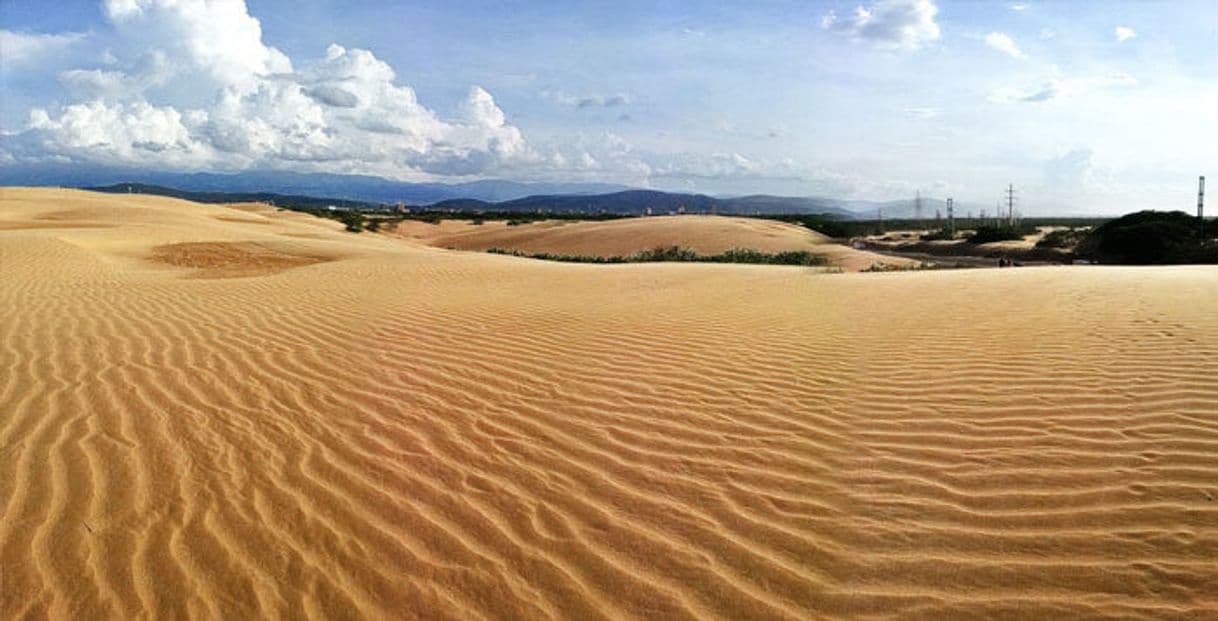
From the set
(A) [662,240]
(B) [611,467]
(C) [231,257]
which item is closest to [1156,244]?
(A) [662,240]

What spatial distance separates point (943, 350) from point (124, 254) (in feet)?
69.9

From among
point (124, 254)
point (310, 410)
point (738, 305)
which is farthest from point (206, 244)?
point (310, 410)

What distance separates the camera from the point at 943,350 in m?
7.14

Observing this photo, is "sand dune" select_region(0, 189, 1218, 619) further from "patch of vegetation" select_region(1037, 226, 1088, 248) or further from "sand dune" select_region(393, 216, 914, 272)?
"patch of vegetation" select_region(1037, 226, 1088, 248)

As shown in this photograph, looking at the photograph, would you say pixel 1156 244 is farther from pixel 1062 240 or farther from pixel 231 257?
pixel 231 257

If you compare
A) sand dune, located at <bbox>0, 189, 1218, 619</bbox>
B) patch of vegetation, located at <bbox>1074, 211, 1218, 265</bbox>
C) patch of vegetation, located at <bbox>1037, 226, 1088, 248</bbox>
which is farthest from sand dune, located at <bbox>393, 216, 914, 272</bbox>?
sand dune, located at <bbox>0, 189, 1218, 619</bbox>

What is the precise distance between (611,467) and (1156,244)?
36.5 metres

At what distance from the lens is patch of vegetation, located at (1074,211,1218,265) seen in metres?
30.4

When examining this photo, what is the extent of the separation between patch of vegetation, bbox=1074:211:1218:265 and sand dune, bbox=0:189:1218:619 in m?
27.5

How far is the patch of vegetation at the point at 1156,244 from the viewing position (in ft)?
99.8

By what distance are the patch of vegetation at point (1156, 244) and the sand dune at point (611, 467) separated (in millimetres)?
27539

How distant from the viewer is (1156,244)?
31.5 metres

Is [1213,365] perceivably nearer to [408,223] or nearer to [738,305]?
[738,305]

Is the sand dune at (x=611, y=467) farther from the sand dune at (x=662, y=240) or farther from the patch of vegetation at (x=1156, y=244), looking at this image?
the patch of vegetation at (x=1156, y=244)
